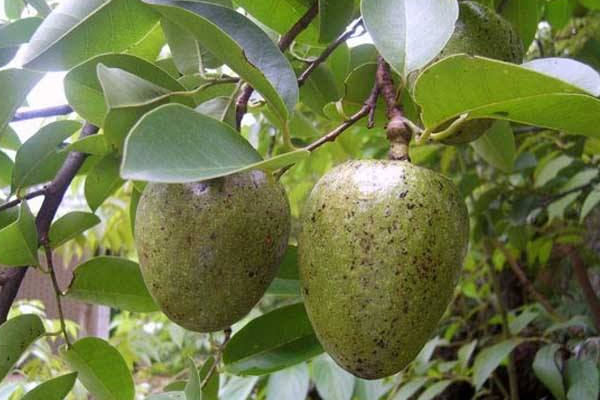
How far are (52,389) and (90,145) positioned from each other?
0.25 meters

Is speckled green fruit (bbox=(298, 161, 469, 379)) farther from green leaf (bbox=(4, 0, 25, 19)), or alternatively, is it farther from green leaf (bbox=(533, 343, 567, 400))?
green leaf (bbox=(533, 343, 567, 400))

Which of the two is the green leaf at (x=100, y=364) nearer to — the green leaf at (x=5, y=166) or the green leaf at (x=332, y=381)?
the green leaf at (x=5, y=166)

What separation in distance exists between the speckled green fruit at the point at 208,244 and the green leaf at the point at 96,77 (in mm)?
98

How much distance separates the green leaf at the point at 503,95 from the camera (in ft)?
1.38

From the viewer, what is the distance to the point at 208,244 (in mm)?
502

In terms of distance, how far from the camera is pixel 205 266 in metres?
0.50

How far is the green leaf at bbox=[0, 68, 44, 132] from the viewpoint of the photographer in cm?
61

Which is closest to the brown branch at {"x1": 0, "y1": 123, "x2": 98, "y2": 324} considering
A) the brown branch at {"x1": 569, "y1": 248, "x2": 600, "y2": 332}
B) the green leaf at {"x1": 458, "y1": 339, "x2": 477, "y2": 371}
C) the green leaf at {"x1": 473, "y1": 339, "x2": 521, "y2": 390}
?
the green leaf at {"x1": 473, "y1": 339, "x2": 521, "y2": 390}

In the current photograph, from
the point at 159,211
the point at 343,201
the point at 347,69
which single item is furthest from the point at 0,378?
the point at 347,69

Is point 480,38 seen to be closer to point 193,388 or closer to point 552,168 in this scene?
point 193,388

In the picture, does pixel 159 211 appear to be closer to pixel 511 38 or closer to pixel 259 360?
pixel 259 360

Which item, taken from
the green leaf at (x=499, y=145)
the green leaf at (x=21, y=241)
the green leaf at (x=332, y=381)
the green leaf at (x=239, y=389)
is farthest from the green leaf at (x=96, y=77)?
the green leaf at (x=239, y=389)

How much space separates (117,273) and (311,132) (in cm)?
42

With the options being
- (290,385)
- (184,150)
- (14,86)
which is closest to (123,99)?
(184,150)
